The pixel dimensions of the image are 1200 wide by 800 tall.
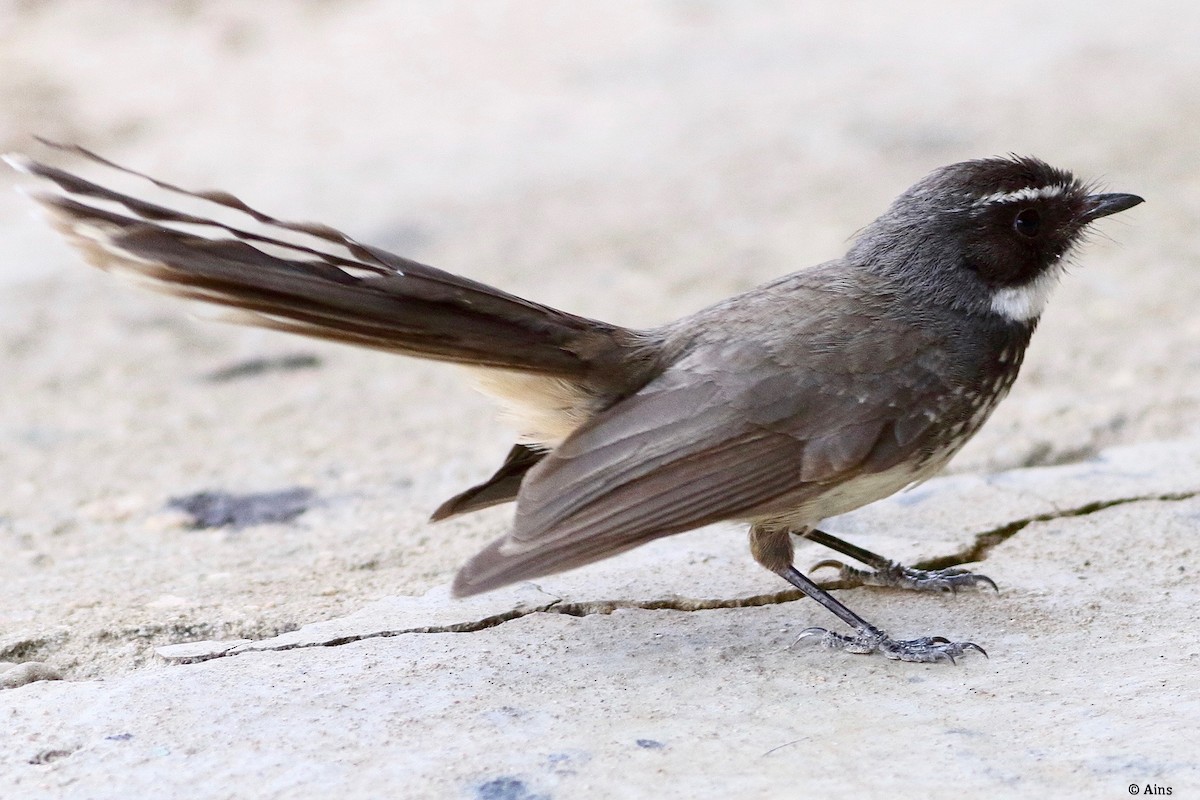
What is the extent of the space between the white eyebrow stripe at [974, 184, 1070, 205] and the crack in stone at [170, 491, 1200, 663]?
3.46 ft

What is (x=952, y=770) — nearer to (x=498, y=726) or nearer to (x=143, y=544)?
(x=498, y=726)

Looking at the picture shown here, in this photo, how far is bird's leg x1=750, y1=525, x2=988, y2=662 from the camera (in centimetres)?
379

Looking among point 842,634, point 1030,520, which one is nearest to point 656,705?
point 842,634

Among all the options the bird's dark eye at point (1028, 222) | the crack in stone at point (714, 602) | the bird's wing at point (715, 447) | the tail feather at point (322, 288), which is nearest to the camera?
the tail feather at point (322, 288)

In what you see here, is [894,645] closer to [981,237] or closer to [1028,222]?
[981,237]

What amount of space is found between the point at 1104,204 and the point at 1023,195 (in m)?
0.37

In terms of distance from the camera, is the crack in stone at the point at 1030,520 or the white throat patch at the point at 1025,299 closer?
the white throat patch at the point at 1025,299

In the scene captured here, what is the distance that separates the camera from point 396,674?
3613 millimetres

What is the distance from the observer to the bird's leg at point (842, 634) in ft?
12.4

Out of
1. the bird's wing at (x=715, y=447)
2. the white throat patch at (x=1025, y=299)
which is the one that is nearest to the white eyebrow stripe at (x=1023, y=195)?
the white throat patch at (x=1025, y=299)

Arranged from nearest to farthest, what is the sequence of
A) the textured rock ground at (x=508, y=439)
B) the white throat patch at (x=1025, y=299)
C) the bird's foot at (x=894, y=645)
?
the textured rock ground at (x=508, y=439)
the bird's foot at (x=894, y=645)
the white throat patch at (x=1025, y=299)

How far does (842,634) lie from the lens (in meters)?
3.94

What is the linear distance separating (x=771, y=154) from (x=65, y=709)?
22.6 feet

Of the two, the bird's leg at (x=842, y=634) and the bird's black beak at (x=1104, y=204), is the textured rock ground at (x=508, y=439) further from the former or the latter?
the bird's black beak at (x=1104, y=204)
